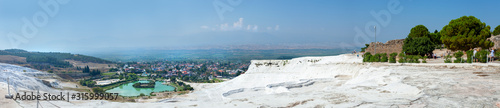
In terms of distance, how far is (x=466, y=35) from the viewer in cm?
2297

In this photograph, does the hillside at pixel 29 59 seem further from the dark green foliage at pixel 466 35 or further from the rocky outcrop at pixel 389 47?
the dark green foliage at pixel 466 35

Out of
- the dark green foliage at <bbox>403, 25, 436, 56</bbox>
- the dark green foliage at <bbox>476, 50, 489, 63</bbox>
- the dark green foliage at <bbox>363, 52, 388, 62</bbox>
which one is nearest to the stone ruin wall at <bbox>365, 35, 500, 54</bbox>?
the dark green foliage at <bbox>403, 25, 436, 56</bbox>

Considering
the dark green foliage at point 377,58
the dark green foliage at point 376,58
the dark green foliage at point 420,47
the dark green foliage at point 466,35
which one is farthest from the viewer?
the dark green foliage at point 420,47

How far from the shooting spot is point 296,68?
755 inches

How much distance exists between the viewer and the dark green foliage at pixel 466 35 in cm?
2207

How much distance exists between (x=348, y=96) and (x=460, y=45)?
22351 millimetres

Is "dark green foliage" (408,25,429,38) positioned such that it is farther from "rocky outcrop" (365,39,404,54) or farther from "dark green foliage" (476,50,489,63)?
"dark green foliage" (476,50,489,63)

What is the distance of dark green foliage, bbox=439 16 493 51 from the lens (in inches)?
869

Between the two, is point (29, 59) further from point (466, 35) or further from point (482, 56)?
point (466, 35)

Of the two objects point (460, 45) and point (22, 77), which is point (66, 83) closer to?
point (22, 77)

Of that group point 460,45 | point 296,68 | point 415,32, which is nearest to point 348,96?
point 296,68

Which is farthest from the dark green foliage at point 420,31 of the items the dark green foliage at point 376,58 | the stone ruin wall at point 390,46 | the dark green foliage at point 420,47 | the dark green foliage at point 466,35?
the dark green foliage at point 376,58

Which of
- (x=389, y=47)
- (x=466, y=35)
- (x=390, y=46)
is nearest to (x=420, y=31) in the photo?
(x=466, y=35)

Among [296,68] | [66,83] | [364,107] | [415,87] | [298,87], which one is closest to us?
[364,107]
